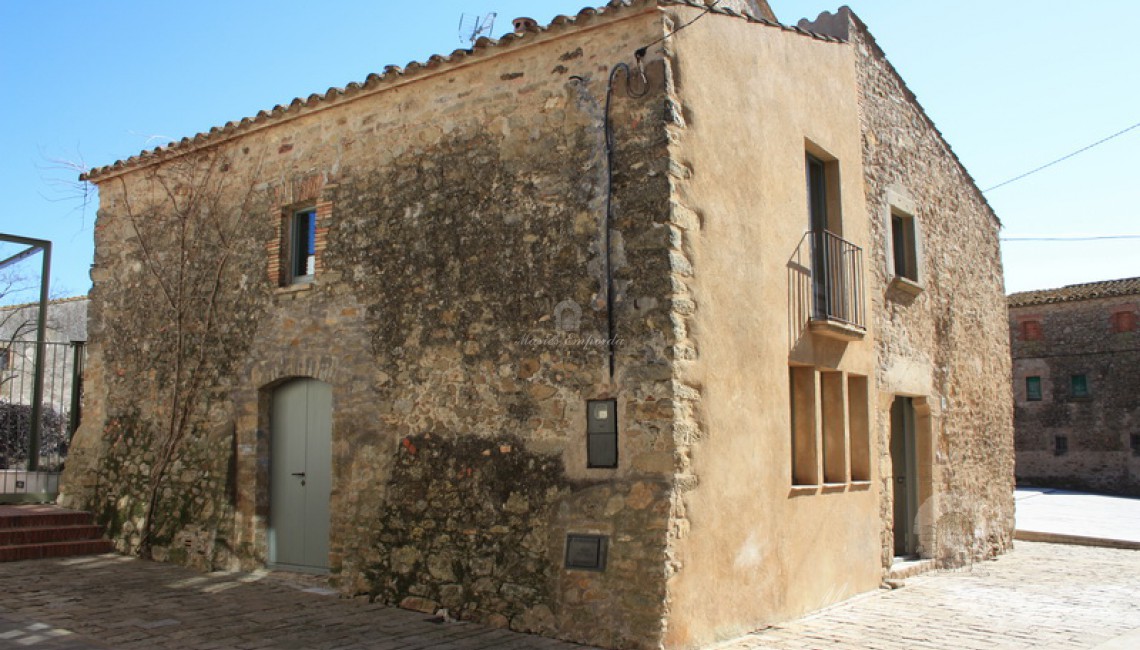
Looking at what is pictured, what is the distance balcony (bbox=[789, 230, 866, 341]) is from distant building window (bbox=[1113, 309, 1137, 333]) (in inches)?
977

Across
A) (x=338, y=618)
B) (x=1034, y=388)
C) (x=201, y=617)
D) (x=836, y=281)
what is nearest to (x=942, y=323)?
(x=836, y=281)

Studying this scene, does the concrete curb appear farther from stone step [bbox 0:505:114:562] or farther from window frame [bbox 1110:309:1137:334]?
window frame [bbox 1110:309:1137:334]

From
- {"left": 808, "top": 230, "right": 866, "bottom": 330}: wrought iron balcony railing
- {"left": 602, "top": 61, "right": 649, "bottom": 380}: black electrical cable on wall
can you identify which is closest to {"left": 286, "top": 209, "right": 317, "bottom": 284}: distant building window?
{"left": 602, "top": 61, "right": 649, "bottom": 380}: black electrical cable on wall

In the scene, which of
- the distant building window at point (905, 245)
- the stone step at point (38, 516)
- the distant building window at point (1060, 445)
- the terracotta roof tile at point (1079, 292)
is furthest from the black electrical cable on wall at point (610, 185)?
the distant building window at point (1060, 445)

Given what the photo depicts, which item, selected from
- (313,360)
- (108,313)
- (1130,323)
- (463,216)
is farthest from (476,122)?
(1130,323)

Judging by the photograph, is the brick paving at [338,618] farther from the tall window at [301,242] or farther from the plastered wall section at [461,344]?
the tall window at [301,242]

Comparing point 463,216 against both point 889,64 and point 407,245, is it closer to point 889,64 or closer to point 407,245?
point 407,245

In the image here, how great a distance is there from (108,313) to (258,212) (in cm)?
269

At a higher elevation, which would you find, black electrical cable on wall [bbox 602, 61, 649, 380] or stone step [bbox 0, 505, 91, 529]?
black electrical cable on wall [bbox 602, 61, 649, 380]

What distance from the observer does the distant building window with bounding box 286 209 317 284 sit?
28.4 ft

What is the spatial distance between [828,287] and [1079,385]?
26.6 m

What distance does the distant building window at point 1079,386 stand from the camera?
29.8m

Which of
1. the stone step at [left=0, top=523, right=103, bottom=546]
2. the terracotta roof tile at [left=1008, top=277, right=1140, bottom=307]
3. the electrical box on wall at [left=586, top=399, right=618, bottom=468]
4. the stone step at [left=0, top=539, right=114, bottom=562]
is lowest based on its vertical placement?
the stone step at [left=0, top=539, right=114, bottom=562]

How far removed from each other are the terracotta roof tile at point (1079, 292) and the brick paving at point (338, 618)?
23083 mm
